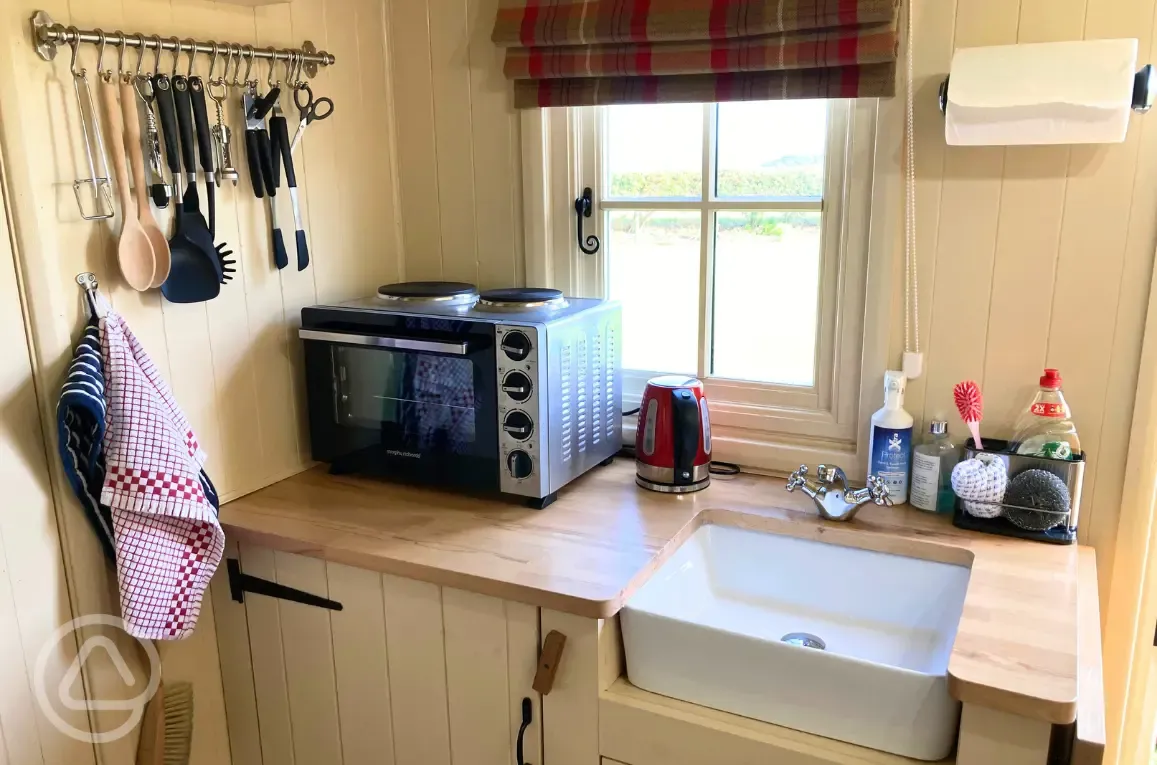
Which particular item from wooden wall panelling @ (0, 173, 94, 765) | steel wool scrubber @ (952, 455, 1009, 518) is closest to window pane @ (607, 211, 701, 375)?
steel wool scrubber @ (952, 455, 1009, 518)

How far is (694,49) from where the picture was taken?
163cm

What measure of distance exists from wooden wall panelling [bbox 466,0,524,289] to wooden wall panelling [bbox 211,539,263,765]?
79 centimetres

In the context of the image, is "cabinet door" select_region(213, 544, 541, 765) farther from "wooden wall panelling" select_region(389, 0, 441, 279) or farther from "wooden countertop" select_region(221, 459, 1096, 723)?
"wooden wall panelling" select_region(389, 0, 441, 279)

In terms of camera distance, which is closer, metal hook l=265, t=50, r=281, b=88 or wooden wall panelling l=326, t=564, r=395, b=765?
wooden wall panelling l=326, t=564, r=395, b=765

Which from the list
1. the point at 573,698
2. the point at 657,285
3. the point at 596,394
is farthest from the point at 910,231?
the point at 573,698

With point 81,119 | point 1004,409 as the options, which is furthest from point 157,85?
point 1004,409

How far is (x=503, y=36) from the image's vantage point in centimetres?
179

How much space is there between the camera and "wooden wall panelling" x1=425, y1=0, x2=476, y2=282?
1.92 metres

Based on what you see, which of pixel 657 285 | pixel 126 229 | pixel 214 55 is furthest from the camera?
pixel 657 285

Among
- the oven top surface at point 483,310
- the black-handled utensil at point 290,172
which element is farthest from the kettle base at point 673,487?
the black-handled utensil at point 290,172

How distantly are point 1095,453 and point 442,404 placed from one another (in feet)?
3.66

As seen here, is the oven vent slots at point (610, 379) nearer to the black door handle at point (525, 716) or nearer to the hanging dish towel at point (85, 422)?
the black door handle at point (525, 716)

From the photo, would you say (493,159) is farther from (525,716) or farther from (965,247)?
(525,716)

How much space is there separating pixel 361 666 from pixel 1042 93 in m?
1.39
